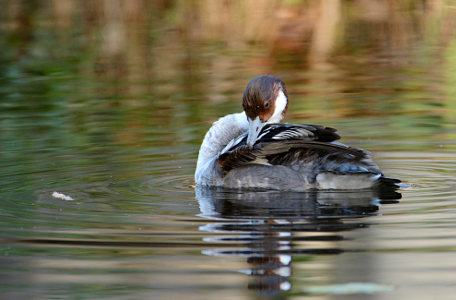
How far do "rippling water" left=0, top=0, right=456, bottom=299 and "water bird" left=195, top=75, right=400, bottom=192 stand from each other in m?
0.14

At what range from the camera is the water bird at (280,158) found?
7008 mm

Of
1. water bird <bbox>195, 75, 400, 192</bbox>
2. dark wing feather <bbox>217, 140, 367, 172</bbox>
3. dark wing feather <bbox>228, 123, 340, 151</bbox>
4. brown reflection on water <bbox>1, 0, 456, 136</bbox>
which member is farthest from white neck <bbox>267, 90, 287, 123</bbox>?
brown reflection on water <bbox>1, 0, 456, 136</bbox>

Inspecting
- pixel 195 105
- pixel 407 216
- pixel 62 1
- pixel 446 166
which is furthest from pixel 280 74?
pixel 62 1

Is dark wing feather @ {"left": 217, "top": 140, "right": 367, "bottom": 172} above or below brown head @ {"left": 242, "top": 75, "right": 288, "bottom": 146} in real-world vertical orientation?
below

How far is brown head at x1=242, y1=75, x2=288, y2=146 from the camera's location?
7.79 metres

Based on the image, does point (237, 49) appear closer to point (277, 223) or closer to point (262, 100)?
point (262, 100)

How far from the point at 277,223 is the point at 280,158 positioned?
127cm

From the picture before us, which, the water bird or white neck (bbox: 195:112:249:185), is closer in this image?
the water bird

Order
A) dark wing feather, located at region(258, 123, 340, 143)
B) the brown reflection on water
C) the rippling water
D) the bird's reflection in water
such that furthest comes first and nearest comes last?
the brown reflection on water
dark wing feather, located at region(258, 123, 340, 143)
the bird's reflection in water
the rippling water

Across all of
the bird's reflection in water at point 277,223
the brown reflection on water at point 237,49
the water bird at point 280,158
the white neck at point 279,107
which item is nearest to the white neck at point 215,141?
the water bird at point 280,158

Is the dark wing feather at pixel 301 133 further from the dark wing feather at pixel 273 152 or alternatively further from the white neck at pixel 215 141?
the white neck at pixel 215 141

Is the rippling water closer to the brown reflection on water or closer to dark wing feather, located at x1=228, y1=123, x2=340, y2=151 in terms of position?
the brown reflection on water

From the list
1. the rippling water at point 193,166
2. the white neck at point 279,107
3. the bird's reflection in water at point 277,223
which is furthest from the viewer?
the white neck at point 279,107

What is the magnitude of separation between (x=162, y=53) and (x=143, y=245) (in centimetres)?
1222
